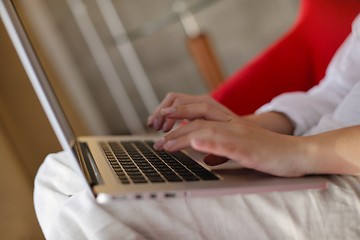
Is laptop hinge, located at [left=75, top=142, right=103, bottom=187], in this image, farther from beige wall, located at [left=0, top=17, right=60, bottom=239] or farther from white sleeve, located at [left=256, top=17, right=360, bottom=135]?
beige wall, located at [left=0, top=17, right=60, bottom=239]

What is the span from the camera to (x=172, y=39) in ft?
9.16

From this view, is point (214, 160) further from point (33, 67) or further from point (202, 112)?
point (33, 67)

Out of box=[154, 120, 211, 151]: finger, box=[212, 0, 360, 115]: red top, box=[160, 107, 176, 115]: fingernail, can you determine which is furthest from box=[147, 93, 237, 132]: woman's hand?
box=[212, 0, 360, 115]: red top

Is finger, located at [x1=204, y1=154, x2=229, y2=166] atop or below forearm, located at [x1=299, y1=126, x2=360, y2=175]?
atop

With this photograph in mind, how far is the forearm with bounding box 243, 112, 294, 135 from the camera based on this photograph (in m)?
0.87

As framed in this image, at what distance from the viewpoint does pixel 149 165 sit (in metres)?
0.68

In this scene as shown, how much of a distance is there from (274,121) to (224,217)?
35 centimetres

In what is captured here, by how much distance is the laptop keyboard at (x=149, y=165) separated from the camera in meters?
0.59

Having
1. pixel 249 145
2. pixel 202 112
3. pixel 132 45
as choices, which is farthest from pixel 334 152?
pixel 132 45

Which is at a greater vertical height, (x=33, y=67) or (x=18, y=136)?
(x=33, y=67)

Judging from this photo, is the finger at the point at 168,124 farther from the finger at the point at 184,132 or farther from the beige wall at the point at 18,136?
the beige wall at the point at 18,136

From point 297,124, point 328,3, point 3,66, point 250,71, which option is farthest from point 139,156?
point 3,66

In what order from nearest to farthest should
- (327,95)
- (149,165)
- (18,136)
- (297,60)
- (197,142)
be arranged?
(197,142) < (149,165) < (327,95) < (297,60) < (18,136)

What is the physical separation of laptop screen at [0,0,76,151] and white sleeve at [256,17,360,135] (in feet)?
1.44
